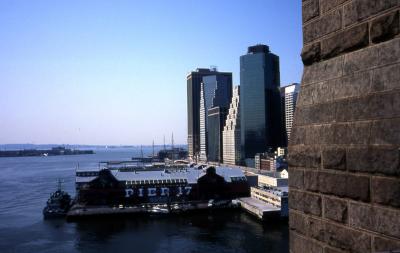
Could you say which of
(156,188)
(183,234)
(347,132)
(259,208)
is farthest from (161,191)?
(347,132)

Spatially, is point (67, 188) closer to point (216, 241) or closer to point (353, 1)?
point (216, 241)

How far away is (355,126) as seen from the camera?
3.52 metres

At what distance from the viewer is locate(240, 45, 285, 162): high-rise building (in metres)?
168

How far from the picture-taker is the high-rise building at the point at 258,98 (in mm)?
167625

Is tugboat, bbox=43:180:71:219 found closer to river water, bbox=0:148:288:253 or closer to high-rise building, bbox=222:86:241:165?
river water, bbox=0:148:288:253

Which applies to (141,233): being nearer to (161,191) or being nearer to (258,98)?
(161,191)

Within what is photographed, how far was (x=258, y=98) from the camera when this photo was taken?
170250 millimetres

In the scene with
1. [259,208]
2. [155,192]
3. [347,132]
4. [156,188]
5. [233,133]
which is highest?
[233,133]

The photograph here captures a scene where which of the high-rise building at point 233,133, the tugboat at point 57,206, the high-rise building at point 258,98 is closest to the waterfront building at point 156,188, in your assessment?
the tugboat at point 57,206

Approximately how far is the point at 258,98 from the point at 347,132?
168693 mm

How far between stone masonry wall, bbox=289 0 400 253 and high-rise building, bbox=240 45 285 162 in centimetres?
16563

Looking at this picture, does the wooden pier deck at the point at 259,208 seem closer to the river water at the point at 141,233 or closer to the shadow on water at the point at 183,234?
the shadow on water at the point at 183,234

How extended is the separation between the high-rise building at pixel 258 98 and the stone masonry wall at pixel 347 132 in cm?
16563

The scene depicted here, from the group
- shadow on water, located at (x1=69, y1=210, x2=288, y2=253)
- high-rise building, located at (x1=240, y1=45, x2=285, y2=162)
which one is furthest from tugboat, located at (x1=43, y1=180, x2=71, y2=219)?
high-rise building, located at (x1=240, y1=45, x2=285, y2=162)
